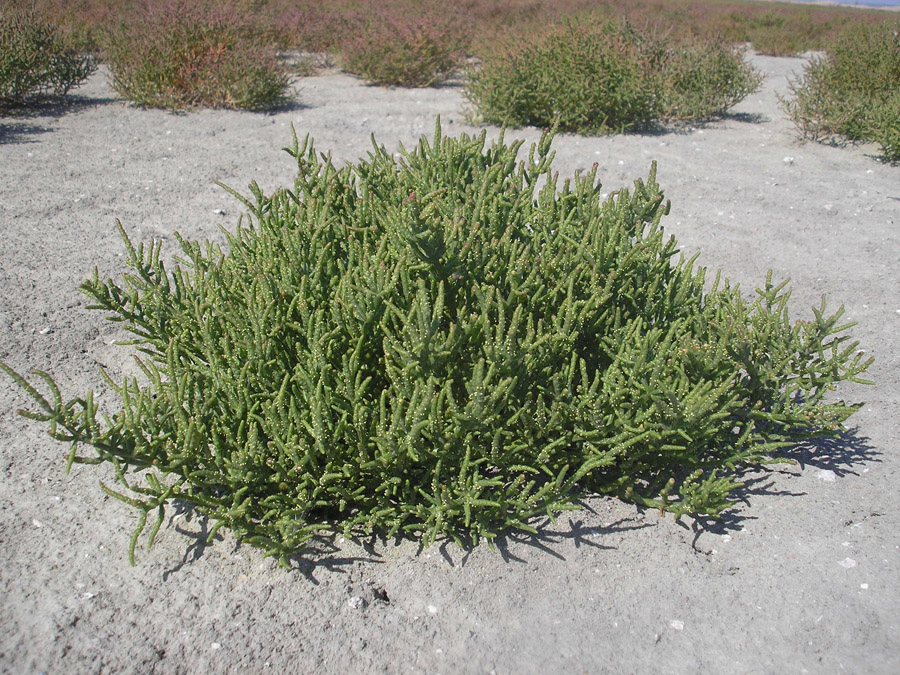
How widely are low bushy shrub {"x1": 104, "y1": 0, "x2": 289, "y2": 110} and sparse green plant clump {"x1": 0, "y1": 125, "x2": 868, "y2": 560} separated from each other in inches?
252

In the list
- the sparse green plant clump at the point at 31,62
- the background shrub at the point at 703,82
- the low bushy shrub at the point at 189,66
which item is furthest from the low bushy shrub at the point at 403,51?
the sparse green plant clump at the point at 31,62

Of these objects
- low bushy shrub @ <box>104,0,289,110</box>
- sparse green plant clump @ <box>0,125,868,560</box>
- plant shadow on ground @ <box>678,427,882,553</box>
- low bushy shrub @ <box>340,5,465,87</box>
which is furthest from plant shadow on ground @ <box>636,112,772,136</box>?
sparse green plant clump @ <box>0,125,868,560</box>

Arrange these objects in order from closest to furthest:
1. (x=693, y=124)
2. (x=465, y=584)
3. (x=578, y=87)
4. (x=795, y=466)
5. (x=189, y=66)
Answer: (x=465, y=584)
(x=795, y=466)
(x=578, y=87)
(x=189, y=66)
(x=693, y=124)

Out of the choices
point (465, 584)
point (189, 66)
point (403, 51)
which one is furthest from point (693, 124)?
point (465, 584)

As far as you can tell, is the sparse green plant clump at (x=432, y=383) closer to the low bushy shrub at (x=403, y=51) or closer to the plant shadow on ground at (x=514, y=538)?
the plant shadow on ground at (x=514, y=538)

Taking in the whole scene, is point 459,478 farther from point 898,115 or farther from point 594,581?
point 898,115

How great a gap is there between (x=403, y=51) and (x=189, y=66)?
3585 millimetres

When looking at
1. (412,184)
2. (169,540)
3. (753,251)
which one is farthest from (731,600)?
(753,251)

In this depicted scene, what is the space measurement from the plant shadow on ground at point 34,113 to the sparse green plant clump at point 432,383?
5.38 metres

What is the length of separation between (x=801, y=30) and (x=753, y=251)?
20750mm

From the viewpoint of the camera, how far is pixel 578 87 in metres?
7.66

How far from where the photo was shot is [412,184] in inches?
127

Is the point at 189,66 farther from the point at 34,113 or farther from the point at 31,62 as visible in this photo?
the point at 34,113

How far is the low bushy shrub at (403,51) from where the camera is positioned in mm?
10906
